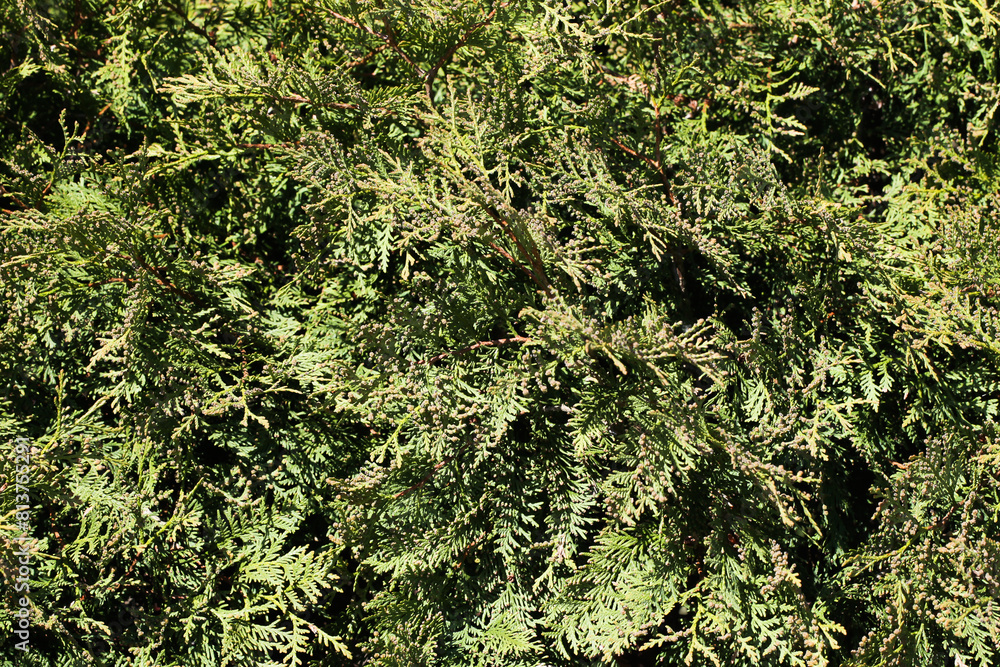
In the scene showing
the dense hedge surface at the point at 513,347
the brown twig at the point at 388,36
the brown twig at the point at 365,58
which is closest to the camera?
the dense hedge surface at the point at 513,347

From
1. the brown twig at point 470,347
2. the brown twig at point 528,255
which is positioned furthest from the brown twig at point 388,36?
the brown twig at point 470,347

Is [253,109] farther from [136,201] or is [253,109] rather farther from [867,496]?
[867,496]

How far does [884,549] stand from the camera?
280cm

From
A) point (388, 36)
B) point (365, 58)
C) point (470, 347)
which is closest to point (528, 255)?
point (470, 347)

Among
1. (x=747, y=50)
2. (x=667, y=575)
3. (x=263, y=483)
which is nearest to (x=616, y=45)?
(x=747, y=50)

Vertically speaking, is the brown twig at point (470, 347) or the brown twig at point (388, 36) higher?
the brown twig at point (388, 36)

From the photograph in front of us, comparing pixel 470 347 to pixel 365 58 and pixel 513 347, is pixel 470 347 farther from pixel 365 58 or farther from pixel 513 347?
pixel 365 58

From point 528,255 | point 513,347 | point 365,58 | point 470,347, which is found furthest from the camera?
point 365,58

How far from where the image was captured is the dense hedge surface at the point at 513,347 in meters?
2.68

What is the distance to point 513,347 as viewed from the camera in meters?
2.98

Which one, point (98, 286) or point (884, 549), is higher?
point (98, 286)

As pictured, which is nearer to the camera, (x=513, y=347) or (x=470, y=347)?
(x=470, y=347)

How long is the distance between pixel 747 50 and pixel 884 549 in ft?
6.97

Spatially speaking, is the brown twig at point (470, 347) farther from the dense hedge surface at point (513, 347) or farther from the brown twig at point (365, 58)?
the brown twig at point (365, 58)
